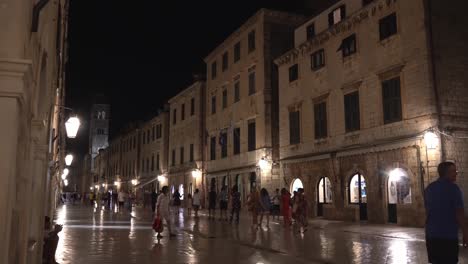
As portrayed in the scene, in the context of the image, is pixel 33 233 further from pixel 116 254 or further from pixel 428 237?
pixel 428 237

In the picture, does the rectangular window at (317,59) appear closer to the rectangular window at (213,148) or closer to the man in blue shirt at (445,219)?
the rectangular window at (213,148)

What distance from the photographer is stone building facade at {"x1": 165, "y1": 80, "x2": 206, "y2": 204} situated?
143 feet

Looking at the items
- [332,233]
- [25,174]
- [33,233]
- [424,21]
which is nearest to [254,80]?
[424,21]

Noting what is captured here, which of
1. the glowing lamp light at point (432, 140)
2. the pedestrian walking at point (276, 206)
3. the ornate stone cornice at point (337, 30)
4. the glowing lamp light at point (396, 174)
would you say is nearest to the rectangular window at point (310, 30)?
the ornate stone cornice at point (337, 30)

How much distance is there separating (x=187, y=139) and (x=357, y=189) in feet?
83.0

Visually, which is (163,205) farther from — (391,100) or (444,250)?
(444,250)

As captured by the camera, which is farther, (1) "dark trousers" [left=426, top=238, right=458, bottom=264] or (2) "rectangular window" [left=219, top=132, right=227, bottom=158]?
(2) "rectangular window" [left=219, top=132, right=227, bottom=158]

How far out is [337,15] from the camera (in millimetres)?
25578

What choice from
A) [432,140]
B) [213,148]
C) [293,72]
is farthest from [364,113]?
[213,148]

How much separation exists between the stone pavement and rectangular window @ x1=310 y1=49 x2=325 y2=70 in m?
10.8

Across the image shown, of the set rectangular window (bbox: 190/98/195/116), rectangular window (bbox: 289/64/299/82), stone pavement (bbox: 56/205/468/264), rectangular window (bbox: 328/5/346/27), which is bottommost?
stone pavement (bbox: 56/205/468/264)

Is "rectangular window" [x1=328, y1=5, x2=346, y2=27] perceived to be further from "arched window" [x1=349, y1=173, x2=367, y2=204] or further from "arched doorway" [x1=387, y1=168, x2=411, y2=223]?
"arched doorway" [x1=387, y1=168, x2=411, y2=223]

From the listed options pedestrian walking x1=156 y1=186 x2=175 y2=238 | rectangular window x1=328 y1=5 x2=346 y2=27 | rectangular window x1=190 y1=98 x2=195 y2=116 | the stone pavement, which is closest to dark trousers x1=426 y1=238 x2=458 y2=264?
the stone pavement

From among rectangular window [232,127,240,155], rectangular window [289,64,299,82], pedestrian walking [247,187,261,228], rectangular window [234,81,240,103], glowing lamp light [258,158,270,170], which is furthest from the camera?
rectangular window [234,81,240,103]
